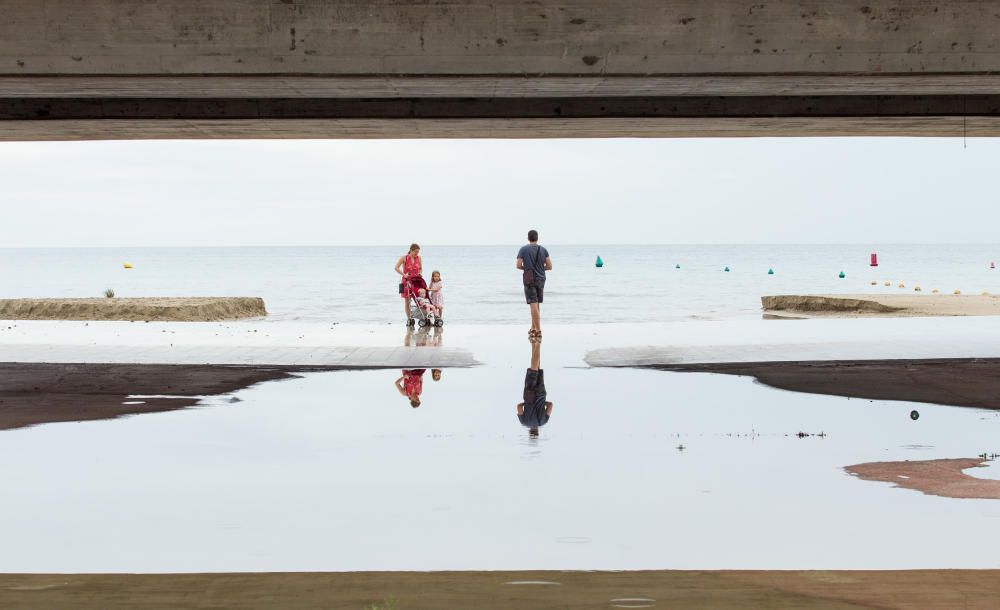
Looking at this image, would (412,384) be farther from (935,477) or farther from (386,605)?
(386,605)

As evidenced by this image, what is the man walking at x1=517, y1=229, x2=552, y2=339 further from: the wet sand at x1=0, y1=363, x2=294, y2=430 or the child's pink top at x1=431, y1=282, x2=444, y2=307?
the wet sand at x1=0, y1=363, x2=294, y2=430

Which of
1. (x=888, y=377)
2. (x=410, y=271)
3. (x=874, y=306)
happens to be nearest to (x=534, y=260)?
(x=410, y=271)

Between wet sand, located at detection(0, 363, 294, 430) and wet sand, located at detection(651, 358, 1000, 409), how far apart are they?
6205 millimetres

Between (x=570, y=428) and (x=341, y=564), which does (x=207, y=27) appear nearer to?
(x=570, y=428)

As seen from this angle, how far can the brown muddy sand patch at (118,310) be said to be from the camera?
30875mm

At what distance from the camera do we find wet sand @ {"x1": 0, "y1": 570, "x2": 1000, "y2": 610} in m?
4.88

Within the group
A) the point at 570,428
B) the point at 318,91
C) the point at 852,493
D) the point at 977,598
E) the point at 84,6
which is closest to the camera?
the point at 977,598

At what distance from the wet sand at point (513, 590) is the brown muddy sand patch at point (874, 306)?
26661 mm

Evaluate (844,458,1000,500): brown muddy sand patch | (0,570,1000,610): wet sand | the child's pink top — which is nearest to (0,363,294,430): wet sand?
(0,570,1000,610): wet sand

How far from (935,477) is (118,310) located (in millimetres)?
27407

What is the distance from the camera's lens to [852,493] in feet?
24.3

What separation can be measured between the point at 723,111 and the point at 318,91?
18.9 feet

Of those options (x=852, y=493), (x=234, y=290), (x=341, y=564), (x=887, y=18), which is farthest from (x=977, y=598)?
(x=234, y=290)

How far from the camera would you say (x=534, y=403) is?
1208 centimetres
